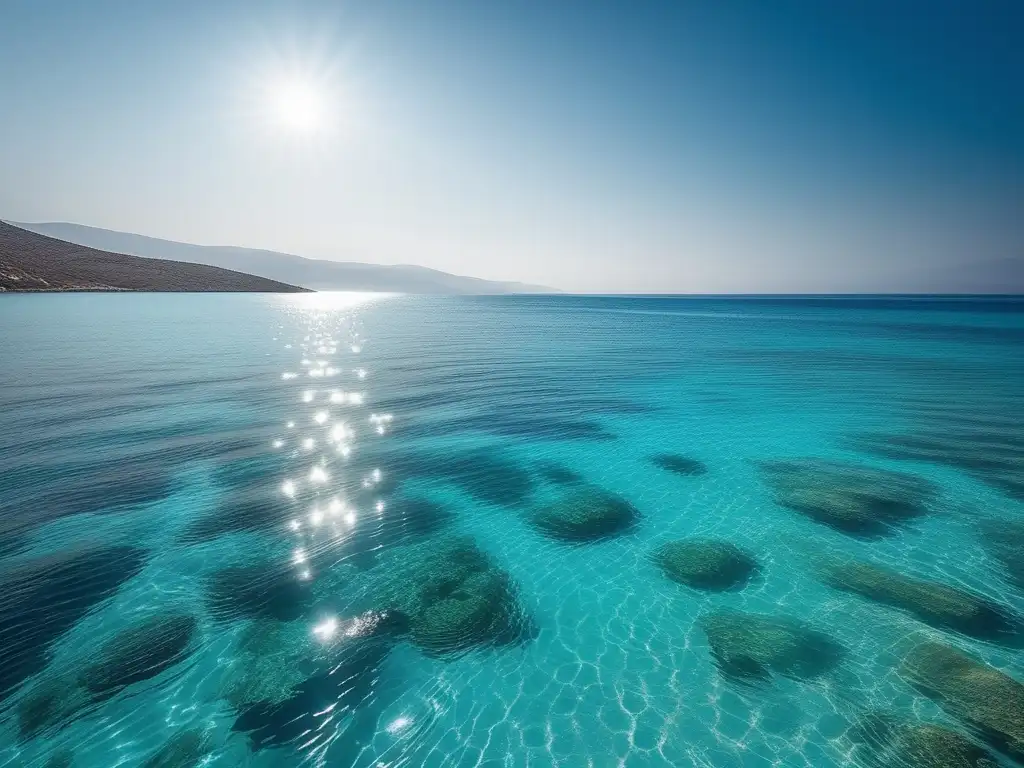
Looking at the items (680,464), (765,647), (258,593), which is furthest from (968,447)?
(258,593)

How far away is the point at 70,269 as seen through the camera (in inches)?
5846

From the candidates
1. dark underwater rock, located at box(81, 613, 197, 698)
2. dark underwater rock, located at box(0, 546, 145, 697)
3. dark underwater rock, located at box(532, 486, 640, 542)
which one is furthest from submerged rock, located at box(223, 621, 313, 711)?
dark underwater rock, located at box(532, 486, 640, 542)

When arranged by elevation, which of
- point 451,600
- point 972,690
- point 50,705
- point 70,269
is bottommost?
point 451,600

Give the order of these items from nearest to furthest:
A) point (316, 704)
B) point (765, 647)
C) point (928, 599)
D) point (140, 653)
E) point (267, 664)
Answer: point (316, 704) < point (267, 664) < point (140, 653) < point (765, 647) < point (928, 599)

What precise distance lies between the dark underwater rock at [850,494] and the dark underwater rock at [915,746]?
9.03 meters

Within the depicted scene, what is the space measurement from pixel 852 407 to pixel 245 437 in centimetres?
4522

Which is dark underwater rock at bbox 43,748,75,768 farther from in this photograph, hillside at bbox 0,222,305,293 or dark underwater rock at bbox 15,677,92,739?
hillside at bbox 0,222,305,293

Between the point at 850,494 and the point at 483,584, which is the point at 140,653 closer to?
the point at 483,584

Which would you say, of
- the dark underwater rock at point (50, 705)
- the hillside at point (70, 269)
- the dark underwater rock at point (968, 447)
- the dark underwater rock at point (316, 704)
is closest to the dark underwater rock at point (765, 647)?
the dark underwater rock at point (316, 704)

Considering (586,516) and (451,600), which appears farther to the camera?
(586,516)

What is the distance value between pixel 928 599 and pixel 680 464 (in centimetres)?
1138

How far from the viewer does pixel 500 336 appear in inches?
3214

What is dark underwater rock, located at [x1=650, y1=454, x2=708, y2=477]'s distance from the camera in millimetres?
23125

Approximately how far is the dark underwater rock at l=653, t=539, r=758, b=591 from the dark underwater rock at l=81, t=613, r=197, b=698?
15014 mm
